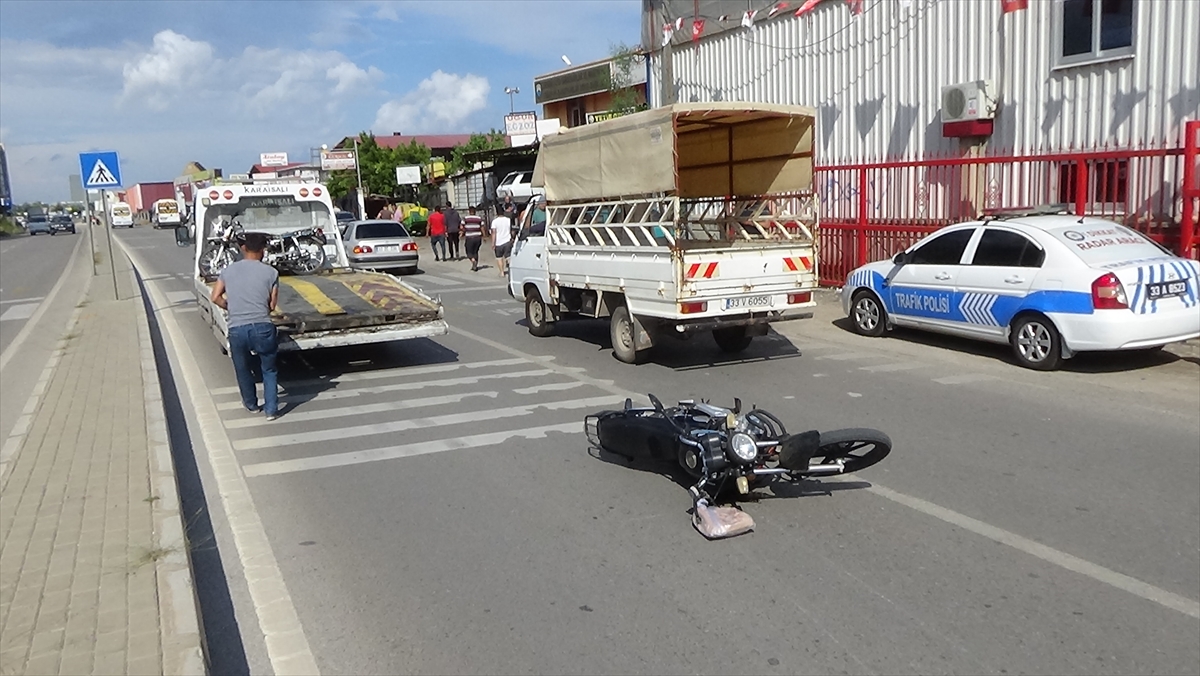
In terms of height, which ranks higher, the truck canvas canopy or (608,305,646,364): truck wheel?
the truck canvas canopy

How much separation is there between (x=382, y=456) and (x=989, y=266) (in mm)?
7147

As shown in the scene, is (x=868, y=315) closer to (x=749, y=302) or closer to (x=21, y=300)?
(x=749, y=302)

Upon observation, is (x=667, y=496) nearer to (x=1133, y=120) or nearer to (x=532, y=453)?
(x=532, y=453)

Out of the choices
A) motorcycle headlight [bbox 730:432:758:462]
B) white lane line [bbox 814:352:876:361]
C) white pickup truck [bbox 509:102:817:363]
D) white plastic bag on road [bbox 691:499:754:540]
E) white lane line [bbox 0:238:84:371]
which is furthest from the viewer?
white lane line [bbox 0:238:84:371]

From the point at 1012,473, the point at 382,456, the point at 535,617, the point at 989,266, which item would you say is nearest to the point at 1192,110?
the point at 989,266

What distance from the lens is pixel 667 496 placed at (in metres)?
6.33

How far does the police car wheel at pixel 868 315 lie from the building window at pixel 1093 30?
15.6ft

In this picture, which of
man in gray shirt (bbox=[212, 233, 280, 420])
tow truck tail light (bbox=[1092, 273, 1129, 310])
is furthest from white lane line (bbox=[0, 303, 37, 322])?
tow truck tail light (bbox=[1092, 273, 1129, 310])

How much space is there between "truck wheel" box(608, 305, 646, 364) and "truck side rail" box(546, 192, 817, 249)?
2.67 ft

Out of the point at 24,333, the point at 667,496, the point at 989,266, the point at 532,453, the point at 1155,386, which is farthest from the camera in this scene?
the point at 24,333

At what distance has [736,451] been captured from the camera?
18.6ft

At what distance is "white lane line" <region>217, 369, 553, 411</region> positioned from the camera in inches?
385

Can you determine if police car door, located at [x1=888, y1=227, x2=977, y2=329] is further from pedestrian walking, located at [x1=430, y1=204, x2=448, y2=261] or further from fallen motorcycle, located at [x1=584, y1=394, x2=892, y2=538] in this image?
pedestrian walking, located at [x1=430, y1=204, x2=448, y2=261]

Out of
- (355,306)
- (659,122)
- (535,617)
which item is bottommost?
(535,617)
